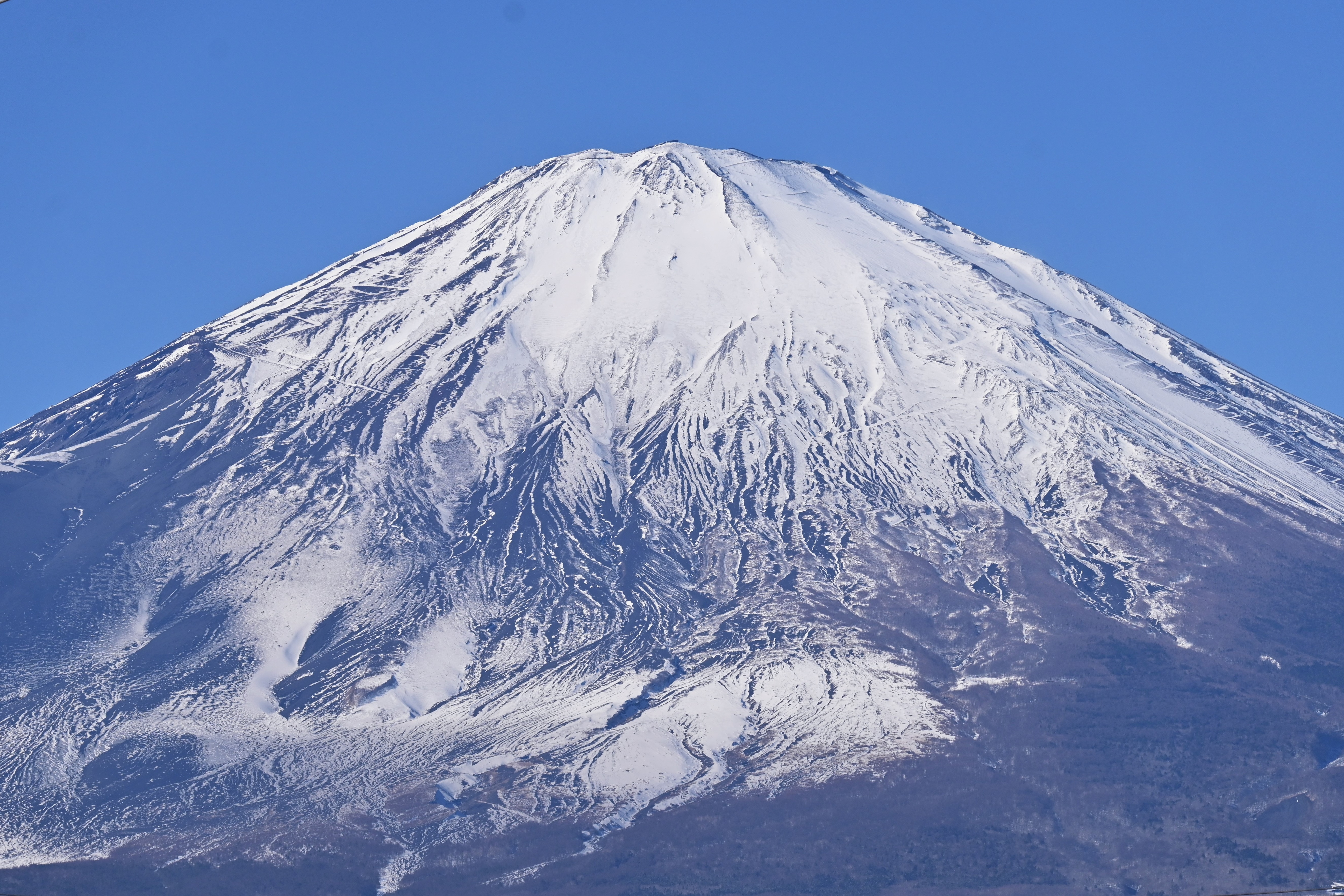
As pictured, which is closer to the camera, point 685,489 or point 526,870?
point 526,870

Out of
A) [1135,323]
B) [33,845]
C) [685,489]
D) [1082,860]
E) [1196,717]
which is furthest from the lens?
[1135,323]

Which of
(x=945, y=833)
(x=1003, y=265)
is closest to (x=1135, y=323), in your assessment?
(x=1003, y=265)

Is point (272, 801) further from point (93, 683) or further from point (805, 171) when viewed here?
point (805, 171)

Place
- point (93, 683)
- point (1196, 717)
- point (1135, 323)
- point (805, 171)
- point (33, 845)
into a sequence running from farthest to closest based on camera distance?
point (805, 171) → point (1135, 323) → point (93, 683) → point (1196, 717) → point (33, 845)

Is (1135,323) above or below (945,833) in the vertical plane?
above

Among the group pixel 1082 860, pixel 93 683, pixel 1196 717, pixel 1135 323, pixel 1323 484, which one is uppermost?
pixel 1135 323

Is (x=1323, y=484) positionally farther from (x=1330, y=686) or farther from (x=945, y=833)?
(x=945, y=833)
